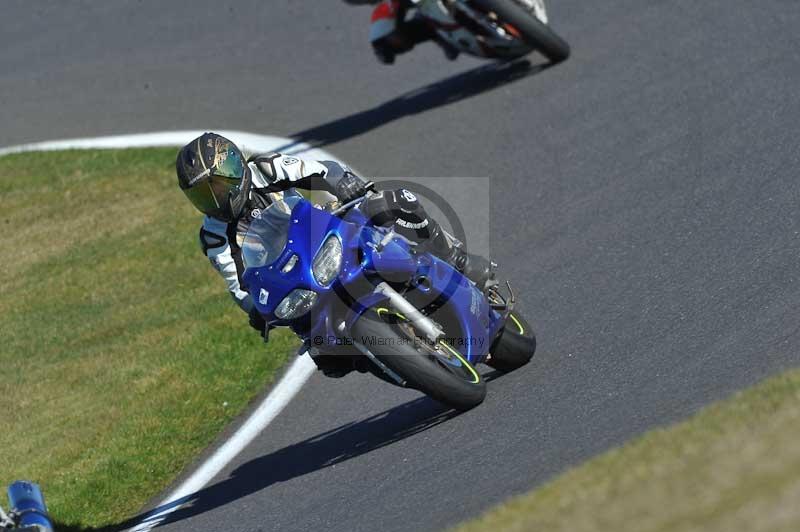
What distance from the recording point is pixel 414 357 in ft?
22.2

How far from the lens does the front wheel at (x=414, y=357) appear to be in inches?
266

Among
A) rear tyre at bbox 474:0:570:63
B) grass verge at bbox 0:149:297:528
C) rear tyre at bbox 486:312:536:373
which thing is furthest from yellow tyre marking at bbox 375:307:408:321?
rear tyre at bbox 474:0:570:63

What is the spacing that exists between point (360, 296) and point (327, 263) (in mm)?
228

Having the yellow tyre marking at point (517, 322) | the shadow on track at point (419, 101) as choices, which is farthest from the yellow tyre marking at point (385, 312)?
the shadow on track at point (419, 101)

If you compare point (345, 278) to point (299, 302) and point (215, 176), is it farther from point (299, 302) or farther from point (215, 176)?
point (215, 176)

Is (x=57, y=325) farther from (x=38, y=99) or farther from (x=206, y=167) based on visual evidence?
(x=38, y=99)

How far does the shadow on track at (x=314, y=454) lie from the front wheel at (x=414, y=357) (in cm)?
42

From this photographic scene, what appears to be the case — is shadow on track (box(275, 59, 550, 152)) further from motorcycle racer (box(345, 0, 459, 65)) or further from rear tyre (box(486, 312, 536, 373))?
rear tyre (box(486, 312, 536, 373))

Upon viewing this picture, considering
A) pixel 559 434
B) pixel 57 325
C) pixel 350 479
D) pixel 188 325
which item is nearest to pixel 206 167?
pixel 350 479

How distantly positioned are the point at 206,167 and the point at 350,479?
1.72 m

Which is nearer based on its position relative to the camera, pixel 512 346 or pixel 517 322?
pixel 512 346

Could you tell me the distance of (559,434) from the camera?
21.4ft

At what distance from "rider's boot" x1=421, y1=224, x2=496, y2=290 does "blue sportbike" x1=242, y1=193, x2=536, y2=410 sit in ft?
0.87

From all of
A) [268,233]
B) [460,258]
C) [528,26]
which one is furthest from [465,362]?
[528,26]
